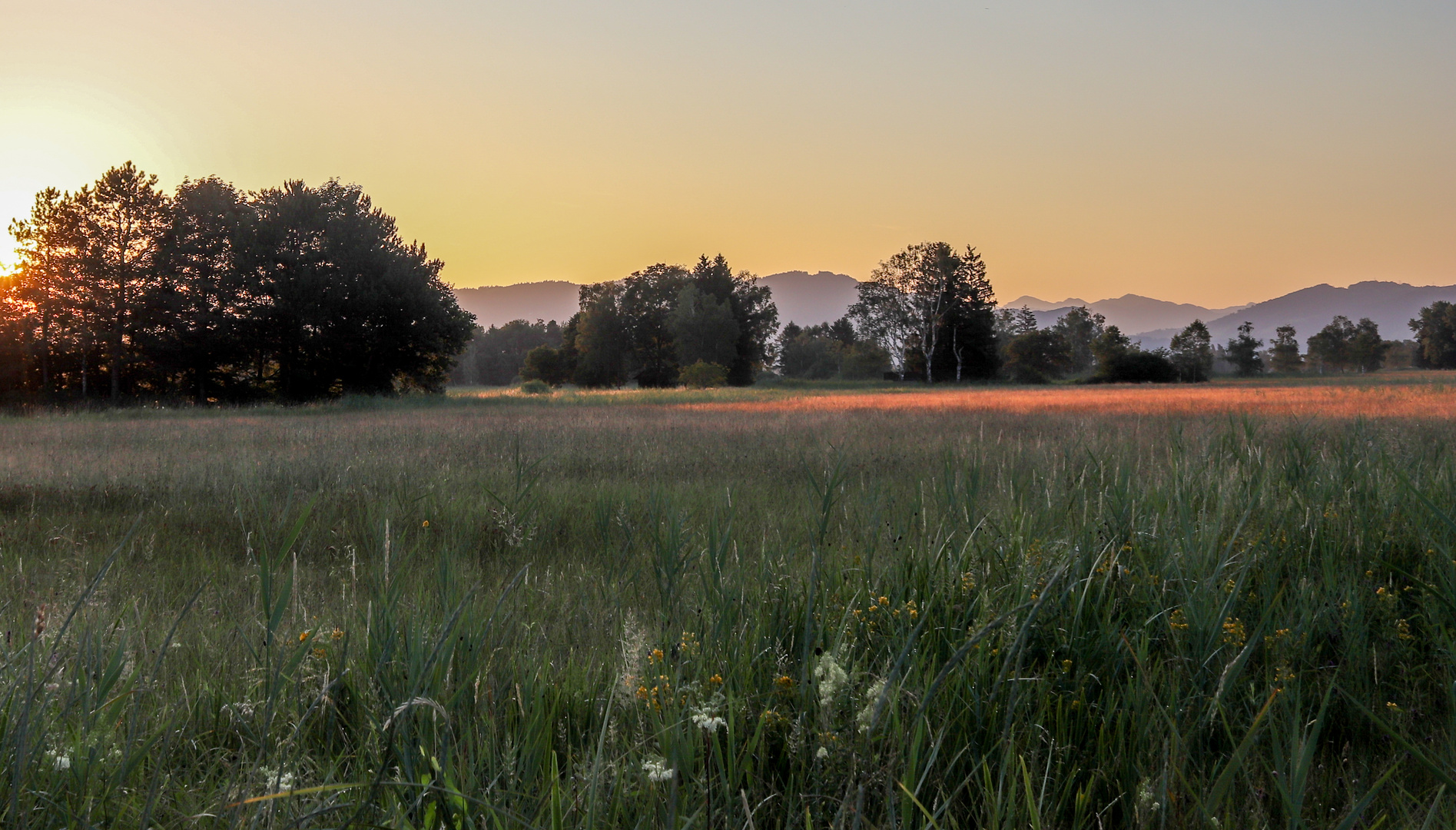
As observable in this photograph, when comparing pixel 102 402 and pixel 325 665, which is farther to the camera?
pixel 102 402

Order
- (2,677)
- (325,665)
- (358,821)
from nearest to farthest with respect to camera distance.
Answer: (358,821) → (2,677) → (325,665)

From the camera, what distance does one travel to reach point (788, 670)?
195 cm

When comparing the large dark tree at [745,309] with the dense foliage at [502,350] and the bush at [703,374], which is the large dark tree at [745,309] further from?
the dense foliage at [502,350]

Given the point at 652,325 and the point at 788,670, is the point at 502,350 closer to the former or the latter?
the point at 652,325

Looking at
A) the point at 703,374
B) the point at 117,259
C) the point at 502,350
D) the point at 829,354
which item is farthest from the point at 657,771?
the point at 502,350

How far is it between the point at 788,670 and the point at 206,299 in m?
37.8

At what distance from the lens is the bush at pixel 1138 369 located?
6619 centimetres

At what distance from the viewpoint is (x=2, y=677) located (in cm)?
160

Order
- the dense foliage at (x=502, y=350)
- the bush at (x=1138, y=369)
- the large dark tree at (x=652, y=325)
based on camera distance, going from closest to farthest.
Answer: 1. the bush at (x=1138, y=369)
2. the large dark tree at (x=652, y=325)
3. the dense foliage at (x=502, y=350)

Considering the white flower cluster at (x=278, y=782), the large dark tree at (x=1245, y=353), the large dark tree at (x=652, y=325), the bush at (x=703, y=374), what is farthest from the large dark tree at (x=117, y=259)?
the large dark tree at (x=1245, y=353)

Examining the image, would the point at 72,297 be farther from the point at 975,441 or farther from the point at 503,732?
the point at 503,732

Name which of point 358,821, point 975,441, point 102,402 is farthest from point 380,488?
point 102,402

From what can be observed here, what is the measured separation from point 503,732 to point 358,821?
0.65 m

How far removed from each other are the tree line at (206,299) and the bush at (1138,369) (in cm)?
6003
